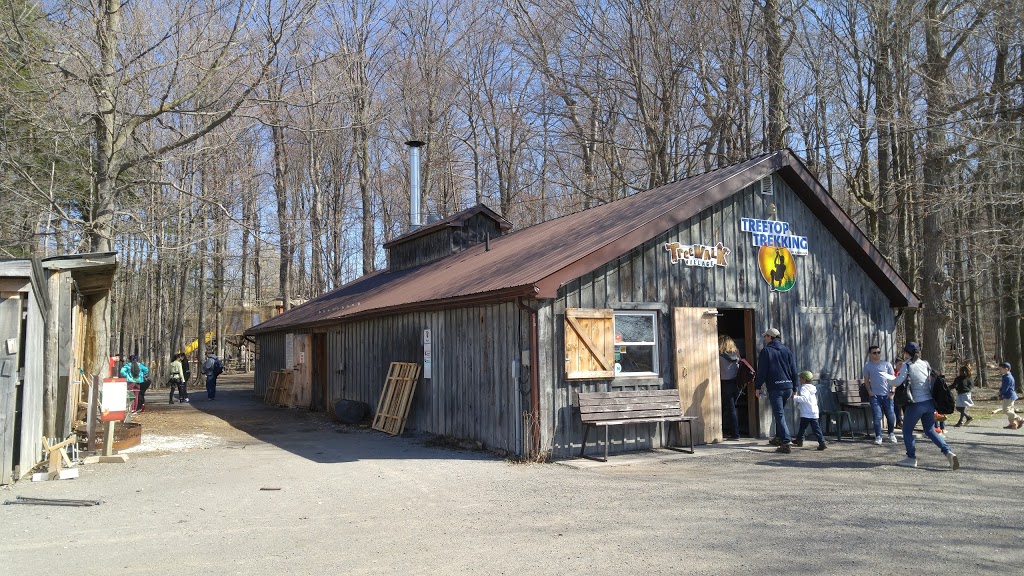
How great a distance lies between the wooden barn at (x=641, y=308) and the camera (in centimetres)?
1121

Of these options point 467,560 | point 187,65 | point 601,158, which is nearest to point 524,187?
point 601,158

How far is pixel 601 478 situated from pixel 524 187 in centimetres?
2672

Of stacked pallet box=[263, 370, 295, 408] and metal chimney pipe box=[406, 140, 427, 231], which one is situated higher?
metal chimney pipe box=[406, 140, 427, 231]

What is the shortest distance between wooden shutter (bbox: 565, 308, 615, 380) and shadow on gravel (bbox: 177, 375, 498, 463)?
1.93 metres

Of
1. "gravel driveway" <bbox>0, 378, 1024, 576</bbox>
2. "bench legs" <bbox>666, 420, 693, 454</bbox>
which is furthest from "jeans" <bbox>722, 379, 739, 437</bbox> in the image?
"bench legs" <bbox>666, 420, 693, 454</bbox>

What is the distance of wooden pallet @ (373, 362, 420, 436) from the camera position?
14.5 m

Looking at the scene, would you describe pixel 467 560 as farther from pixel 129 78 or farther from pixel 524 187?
pixel 524 187

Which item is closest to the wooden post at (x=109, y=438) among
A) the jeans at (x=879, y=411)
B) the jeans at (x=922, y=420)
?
the jeans at (x=922, y=420)

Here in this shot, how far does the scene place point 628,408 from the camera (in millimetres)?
11258

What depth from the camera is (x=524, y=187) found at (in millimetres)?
35312

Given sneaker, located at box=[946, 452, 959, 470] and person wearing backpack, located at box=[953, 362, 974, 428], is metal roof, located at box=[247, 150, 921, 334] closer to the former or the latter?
person wearing backpack, located at box=[953, 362, 974, 428]

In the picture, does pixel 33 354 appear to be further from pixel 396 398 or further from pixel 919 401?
pixel 919 401

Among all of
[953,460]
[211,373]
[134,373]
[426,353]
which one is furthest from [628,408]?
[211,373]

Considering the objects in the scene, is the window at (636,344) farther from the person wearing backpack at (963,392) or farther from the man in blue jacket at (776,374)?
the person wearing backpack at (963,392)
